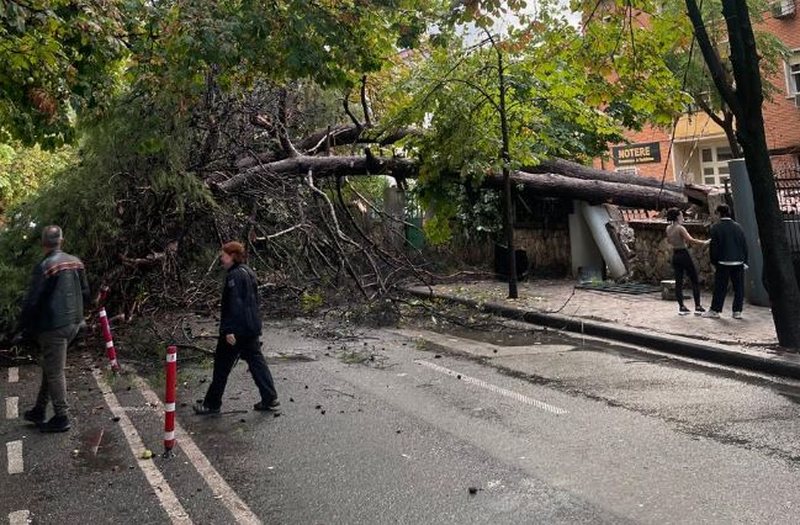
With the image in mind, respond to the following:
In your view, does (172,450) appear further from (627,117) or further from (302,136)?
(627,117)

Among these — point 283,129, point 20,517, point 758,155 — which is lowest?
point 20,517

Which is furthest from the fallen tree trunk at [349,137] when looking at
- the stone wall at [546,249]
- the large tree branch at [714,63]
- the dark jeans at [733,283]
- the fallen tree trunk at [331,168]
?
the large tree branch at [714,63]

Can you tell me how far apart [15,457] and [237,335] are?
2077 mm

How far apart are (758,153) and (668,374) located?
2857 mm

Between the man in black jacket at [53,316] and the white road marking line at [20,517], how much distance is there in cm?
193

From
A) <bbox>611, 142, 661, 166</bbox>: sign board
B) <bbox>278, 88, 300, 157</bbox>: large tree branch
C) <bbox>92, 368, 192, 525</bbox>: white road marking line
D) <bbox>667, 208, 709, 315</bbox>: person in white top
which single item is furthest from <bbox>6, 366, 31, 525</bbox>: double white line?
<bbox>611, 142, 661, 166</bbox>: sign board

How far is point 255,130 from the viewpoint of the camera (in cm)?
1509

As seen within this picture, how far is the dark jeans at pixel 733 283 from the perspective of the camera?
10.5m

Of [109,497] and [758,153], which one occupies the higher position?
[758,153]

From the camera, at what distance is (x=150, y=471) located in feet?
17.5

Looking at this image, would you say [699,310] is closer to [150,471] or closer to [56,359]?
[150,471]

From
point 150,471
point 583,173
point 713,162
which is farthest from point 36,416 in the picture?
point 713,162

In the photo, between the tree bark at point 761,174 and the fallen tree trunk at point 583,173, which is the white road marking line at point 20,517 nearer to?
the tree bark at point 761,174

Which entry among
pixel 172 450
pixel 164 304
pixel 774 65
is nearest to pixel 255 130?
pixel 164 304
